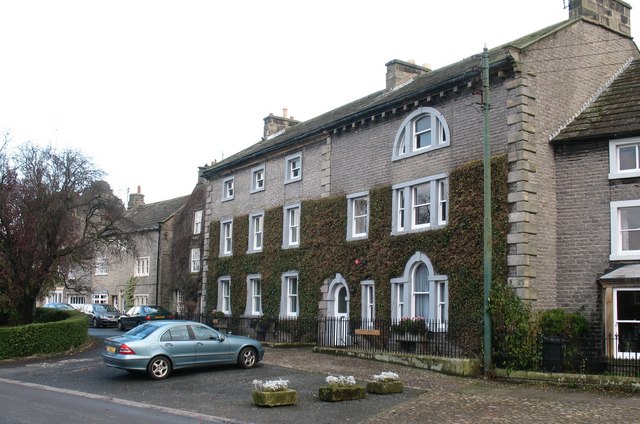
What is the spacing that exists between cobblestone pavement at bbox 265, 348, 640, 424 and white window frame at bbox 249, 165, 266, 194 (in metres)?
15.1

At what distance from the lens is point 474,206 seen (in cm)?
2066

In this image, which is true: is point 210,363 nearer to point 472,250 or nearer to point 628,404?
point 472,250

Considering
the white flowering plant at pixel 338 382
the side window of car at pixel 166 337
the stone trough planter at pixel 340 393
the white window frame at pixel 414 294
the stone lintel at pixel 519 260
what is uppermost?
the stone lintel at pixel 519 260

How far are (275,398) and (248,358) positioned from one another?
551cm

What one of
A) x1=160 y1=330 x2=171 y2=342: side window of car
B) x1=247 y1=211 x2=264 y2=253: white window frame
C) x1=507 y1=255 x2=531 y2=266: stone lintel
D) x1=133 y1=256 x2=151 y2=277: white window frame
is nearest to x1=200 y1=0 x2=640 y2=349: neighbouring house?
x1=507 y1=255 x2=531 y2=266: stone lintel

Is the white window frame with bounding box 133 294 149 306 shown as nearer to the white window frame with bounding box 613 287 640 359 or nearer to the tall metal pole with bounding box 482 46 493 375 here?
the tall metal pole with bounding box 482 46 493 375

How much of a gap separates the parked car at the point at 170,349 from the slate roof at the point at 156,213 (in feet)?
93.8

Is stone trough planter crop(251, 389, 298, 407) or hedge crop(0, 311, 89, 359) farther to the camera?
hedge crop(0, 311, 89, 359)

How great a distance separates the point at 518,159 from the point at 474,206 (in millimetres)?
2027

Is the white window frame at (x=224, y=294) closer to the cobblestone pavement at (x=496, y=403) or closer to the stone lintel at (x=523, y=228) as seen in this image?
the cobblestone pavement at (x=496, y=403)

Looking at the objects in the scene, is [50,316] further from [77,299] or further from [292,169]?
[77,299]

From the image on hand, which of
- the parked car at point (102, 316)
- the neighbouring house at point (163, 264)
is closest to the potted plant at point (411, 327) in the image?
the neighbouring house at point (163, 264)

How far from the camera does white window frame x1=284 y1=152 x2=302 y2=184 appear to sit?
1164 inches

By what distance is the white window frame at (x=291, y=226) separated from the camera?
29.2 m
